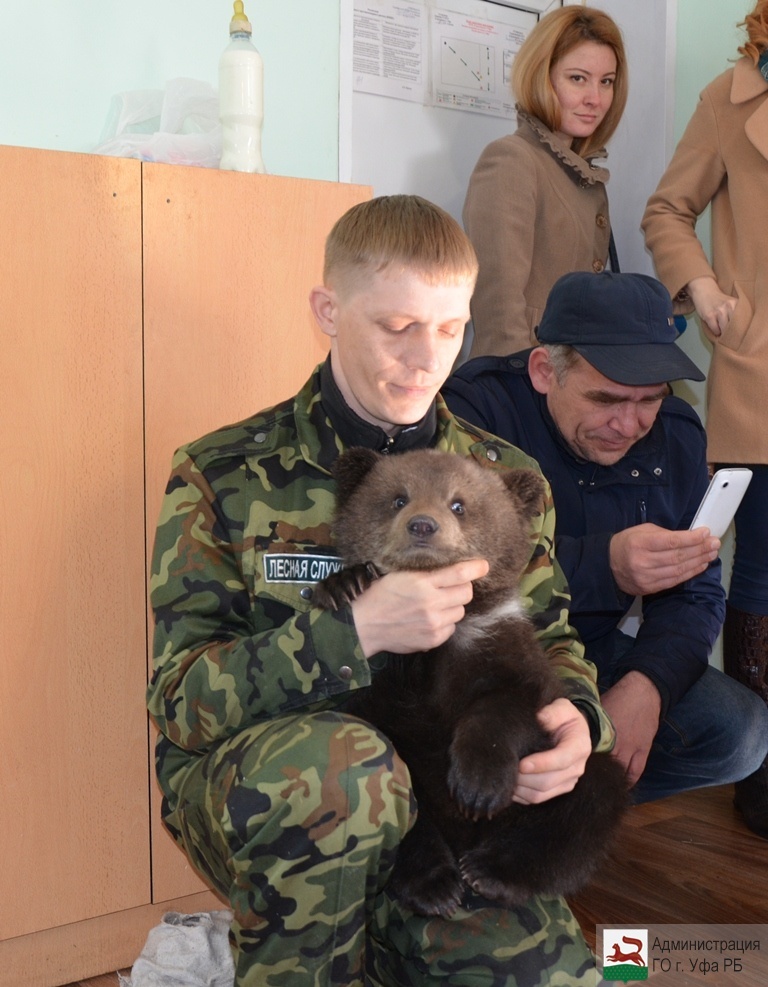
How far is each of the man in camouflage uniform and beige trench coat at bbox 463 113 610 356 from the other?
52.2 inches

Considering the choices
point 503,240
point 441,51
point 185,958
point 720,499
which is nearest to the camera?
point 185,958

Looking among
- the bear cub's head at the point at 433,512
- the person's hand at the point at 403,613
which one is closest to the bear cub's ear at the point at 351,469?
the bear cub's head at the point at 433,512

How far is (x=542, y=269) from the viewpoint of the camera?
11.7ft

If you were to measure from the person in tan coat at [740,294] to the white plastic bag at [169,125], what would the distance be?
1491 mm

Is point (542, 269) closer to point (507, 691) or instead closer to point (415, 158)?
point (415, 158)

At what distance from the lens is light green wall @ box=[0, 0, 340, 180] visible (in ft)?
9.33

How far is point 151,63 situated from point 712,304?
181 centimetres

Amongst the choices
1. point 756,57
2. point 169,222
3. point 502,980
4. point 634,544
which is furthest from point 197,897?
point 756,57

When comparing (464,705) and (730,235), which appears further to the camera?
(730,235)

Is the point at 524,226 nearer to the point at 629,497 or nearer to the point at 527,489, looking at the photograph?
the point at 629,497

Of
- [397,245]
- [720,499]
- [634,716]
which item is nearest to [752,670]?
[720,499]

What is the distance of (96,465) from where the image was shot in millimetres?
2385

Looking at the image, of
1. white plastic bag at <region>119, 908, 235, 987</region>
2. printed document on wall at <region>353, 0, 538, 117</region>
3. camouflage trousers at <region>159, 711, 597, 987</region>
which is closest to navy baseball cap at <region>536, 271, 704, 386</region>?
camouflage trousers at <region>159, 711, 597, 987</region>

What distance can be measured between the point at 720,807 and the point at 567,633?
1.69 meters
